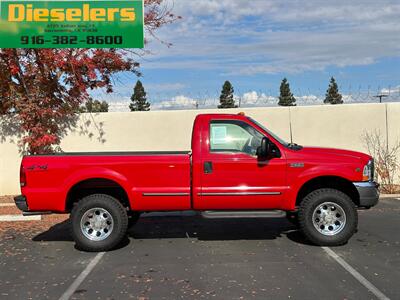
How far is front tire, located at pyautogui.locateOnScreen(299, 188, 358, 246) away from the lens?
711cm

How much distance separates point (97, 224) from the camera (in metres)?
7.18

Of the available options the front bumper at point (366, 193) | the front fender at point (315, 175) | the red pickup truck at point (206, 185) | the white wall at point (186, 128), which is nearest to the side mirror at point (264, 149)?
the red pickup truck at point (206, 185)

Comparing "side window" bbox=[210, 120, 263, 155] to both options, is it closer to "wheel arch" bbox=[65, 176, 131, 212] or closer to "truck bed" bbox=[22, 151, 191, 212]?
"truck bed" bbox=[22, 151, 191, 212]

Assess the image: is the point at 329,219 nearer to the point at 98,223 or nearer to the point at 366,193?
the point at 366,193

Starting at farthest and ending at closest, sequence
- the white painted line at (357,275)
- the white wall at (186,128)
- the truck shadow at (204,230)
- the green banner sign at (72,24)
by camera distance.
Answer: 1. the white wall at (186,128)
2. the green banner sign at (72,24)
3. the truck shadow at (204,230)
4. the white painted line at (357,275)

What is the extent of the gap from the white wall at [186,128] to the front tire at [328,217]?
603 centimetres

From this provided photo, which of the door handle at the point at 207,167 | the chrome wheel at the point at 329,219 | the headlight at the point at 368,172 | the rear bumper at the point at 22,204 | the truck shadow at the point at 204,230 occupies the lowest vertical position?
the truck shadow at the point at 204,230

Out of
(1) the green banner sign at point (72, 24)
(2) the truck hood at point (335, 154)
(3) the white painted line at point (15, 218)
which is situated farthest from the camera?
(1) the green banner sign at point (72, 24)

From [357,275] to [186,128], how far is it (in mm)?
7955

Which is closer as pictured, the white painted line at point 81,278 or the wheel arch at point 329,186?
the white painted line at point 81,278

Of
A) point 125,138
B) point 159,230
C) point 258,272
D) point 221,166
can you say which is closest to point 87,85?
point 125,138

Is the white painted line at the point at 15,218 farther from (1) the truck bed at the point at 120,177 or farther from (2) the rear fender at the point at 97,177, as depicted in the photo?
(2) the rear fender at the point at 97,177

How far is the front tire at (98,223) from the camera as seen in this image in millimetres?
7086

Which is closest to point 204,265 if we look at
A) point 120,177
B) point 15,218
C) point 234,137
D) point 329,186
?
point 120,177
